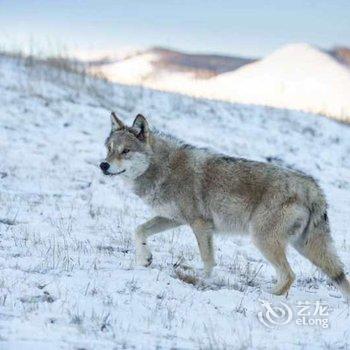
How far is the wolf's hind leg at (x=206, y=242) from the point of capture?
723cm

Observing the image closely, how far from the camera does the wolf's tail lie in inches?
267

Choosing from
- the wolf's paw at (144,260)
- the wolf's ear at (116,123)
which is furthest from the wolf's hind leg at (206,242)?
the wolf's ear at (116,123)

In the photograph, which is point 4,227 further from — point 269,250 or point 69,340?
point 69,340

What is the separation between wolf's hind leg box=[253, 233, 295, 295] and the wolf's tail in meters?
0.28

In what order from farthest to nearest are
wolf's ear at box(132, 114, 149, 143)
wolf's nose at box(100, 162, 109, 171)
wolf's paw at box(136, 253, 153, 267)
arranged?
wolf's ear at box(132, 114, 149, 143) < wolf's nose at box(100, 162, 109, 171) < wolf's paw at box(136, 253, 153, 267)

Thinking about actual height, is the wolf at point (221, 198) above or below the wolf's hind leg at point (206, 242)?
above

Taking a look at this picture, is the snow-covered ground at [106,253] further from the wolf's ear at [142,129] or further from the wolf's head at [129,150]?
the wolf's ear at [142,129]

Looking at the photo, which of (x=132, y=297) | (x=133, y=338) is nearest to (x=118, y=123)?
(x=132, y=297)

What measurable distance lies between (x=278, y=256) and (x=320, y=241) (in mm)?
453

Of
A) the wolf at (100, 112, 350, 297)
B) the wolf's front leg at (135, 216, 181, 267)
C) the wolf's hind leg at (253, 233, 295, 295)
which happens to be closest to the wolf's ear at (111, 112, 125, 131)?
the wolf at (100, 112, 350, 297)

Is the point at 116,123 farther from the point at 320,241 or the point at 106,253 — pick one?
the point at 320,241

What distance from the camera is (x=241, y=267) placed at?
7.87m

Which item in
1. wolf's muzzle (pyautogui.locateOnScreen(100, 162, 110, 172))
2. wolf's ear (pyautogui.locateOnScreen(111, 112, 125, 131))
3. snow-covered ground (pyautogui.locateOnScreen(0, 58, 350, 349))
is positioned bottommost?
snow-covered ground (pyautogui.locateOnScreen(0, 58, 350, 349))

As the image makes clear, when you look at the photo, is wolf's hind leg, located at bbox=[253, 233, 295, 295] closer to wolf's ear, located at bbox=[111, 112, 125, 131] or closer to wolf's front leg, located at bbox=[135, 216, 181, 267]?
wolf's front leg, located at bbox=[135, 216, 181, 267]
